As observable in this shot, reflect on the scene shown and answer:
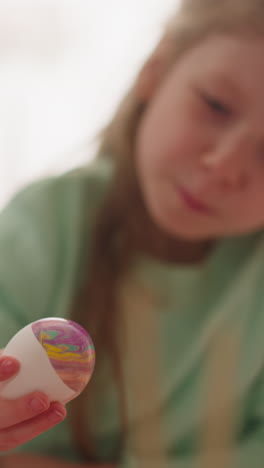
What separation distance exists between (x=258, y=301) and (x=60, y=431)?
246mm

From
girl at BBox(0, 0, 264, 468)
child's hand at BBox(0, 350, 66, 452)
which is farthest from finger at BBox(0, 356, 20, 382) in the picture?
girl at BBox(0, 0, 264, 468)

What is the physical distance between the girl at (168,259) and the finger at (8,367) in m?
0.18

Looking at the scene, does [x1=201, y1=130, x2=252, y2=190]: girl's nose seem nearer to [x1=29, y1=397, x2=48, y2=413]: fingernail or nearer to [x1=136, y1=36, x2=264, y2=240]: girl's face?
[x1=136, y1=36, x2=264, y2=240]: girl's face

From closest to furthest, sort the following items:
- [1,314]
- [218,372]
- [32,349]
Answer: [32,349] < [1,314] < [218,372]

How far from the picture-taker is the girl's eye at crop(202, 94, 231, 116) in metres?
0.53

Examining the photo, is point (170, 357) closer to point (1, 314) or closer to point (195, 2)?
point (1, 314)

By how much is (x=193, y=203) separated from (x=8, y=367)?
279mm

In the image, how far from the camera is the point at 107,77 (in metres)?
0.70

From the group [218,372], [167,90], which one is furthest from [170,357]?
[167,90]

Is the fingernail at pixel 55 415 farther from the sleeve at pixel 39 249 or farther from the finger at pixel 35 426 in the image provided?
the sleeve at pixel 39 249

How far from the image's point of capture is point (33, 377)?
33cm

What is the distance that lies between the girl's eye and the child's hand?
31 centimetres

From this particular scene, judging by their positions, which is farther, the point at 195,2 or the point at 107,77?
the point at 107,77

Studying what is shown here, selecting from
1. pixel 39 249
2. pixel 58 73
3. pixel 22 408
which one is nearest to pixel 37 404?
pixel 22 408
